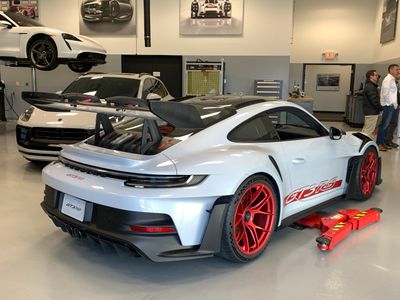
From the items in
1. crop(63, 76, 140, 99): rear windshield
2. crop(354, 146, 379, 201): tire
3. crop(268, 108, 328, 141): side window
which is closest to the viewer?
crop(268, 108, 328, 141): side window

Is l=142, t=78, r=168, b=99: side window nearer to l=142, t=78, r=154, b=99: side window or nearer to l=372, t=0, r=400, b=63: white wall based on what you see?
l=142, t=78, r=154, b=99: side window

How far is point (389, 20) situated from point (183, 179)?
A: 34.7ft

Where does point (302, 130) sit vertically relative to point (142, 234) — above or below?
above

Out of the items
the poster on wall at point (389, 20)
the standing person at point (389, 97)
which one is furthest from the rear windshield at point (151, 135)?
the poster on wall at point (389, 20)

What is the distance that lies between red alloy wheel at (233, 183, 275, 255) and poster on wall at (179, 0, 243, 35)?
26.7ft

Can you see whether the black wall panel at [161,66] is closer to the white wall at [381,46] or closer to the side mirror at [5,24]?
the side mirror at [5,24]

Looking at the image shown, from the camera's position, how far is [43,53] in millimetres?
7680

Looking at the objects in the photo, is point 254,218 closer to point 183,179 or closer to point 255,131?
point 255,131

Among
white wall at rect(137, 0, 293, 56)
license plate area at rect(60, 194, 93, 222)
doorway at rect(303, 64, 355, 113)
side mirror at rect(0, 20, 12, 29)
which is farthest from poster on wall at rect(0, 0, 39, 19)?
license plate area at rect(60, 194, 93, 222)

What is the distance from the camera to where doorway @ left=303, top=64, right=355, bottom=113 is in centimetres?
1425

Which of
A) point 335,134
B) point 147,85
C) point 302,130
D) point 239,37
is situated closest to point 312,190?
point 335,134

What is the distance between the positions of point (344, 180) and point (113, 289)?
232 centimetres

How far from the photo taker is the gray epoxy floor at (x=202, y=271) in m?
2.23

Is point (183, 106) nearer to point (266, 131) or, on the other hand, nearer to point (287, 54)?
point (266, 131)
